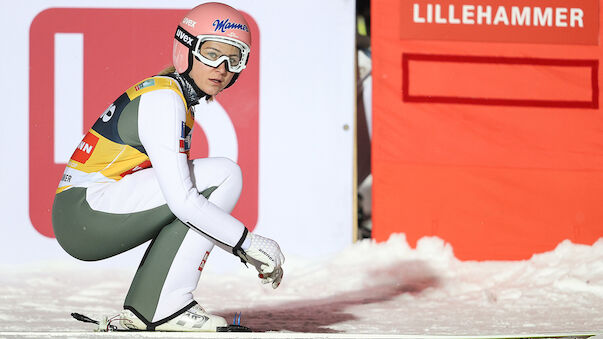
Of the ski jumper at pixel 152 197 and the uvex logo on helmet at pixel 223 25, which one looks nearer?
the ski jumper at pixel 152 197

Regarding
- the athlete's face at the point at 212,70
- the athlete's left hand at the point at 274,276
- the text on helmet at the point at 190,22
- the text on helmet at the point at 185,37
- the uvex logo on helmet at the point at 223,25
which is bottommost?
the athlete's left hand at the point at 274,276

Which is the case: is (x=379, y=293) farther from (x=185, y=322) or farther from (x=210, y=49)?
(x=210, y=49)

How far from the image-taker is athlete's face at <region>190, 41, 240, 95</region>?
288 centimetres

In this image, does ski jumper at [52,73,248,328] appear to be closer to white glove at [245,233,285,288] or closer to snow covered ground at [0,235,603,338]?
white glove at [245,233,285,288]

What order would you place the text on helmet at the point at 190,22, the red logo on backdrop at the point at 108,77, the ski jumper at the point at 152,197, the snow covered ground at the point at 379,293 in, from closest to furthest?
the ski jumper at the point at 152,197 < the text on helmet at the point at 190,22 < the snow covered ground at the point at 379,293 < the red logo on backdrop at the point at 108,77

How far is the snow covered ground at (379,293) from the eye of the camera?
11.9 feet

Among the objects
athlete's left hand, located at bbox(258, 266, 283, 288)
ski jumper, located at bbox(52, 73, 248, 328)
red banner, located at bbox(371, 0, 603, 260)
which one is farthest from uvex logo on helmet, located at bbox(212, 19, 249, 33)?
red banner, located at bbox(371, 0, 603, 260)

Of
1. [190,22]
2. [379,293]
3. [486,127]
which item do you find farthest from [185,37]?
[486,127]

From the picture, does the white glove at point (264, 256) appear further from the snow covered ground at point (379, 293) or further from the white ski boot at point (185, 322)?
the snow covered ground at point (379, 293)

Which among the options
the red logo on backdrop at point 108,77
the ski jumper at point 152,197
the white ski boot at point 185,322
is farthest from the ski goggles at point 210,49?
the red logo on backdrop at point 108,77

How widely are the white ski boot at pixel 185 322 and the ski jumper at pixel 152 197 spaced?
0.02 m

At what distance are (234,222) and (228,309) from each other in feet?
5.02

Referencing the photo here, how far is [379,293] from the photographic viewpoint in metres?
4.63

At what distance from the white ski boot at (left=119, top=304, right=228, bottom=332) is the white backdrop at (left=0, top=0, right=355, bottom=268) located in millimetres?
2292
